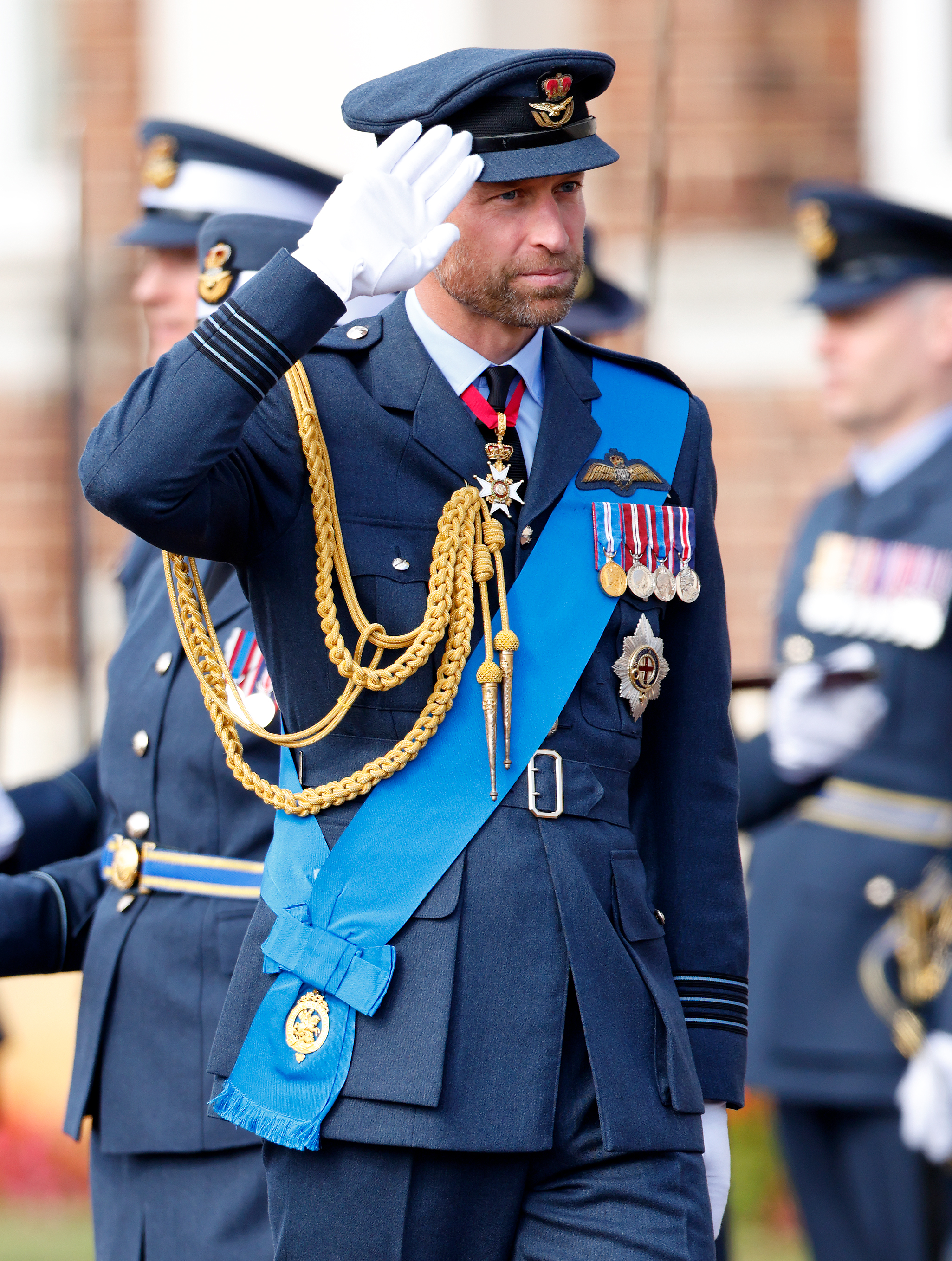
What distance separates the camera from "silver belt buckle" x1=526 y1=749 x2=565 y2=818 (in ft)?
8.39

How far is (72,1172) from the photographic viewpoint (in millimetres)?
6543

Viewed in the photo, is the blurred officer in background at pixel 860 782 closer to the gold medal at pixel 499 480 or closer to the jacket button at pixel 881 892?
the jacket button at pixel 881 892

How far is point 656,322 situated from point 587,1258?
17.6 feet

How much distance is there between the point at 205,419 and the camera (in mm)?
2377

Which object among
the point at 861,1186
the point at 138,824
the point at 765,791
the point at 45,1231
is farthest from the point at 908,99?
the point at 138,824

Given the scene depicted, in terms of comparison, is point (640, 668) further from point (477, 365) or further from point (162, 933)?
point (162, 933)

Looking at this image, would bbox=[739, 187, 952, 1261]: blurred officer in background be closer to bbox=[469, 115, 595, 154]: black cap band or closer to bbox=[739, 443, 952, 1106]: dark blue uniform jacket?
bbox=[739, 443, 952, 1106]: dark blue uniform jacket

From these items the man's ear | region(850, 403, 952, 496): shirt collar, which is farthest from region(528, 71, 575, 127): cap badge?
the man's ear

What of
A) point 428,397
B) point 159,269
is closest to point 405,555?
point 428,397

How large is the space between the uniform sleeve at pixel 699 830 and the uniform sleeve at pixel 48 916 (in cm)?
103

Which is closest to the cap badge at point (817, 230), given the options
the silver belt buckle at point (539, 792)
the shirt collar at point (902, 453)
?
the shirt collar at point (902, 453)

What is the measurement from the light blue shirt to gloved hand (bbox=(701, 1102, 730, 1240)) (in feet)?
2.71

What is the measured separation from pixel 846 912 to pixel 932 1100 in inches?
20.7

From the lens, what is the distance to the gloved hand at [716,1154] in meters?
2.75
